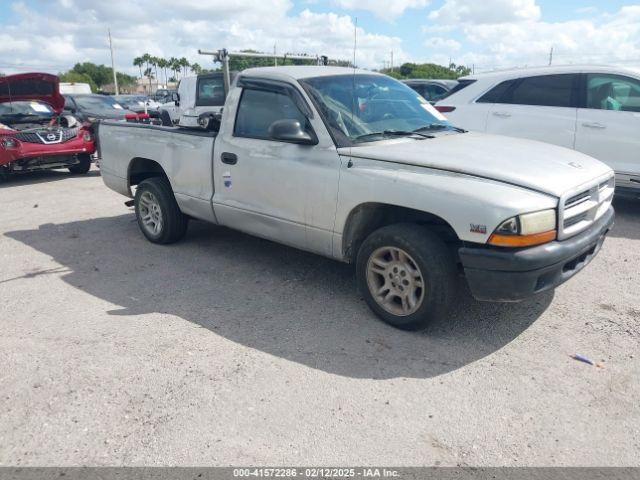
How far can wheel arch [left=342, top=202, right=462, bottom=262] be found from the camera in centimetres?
379

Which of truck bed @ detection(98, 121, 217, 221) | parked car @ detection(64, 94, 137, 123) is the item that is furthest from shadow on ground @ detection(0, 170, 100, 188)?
truck bed @ detection(98, 121, 217, 221)

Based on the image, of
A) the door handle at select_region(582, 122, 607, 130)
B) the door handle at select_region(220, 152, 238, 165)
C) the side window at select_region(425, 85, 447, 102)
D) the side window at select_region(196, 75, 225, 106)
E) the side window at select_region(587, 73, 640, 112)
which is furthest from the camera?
the side window at select_region(425, 85, 447, 102)

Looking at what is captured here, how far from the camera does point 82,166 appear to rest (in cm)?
1109

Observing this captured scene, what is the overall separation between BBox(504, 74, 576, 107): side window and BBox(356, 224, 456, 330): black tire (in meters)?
4.40

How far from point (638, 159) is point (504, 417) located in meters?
4.94

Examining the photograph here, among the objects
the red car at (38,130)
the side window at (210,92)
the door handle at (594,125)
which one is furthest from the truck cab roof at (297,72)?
Result: the side window at (210,92)

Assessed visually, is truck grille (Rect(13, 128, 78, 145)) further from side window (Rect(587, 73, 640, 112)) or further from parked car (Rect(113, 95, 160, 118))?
side window (Rect(587, 73, 640, 112))

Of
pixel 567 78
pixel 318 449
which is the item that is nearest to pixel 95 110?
pixel 567 78

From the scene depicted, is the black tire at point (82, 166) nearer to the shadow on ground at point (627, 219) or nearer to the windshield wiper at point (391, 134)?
the windshield wiper at point (391, 134)

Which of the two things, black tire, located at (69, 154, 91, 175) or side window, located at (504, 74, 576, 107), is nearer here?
side window, located at (504, 74, 576, 107)

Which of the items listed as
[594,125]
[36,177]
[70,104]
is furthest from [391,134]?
[70,104]

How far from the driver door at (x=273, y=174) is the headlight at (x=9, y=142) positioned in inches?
259

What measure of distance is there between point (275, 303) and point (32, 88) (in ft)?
30.7

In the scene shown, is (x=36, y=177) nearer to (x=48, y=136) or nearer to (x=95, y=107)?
(x=48, y=136)
